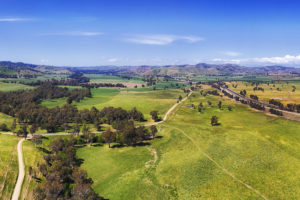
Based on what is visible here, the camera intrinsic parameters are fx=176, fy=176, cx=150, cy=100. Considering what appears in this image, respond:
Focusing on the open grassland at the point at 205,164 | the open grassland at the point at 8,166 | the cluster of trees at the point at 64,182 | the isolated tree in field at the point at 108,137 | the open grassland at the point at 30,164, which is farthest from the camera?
the isolated tree in field at the point at 108,137

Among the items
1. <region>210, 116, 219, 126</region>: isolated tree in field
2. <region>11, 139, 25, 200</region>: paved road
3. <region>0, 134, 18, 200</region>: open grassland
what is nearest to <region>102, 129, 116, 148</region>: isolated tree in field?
<region>11, 139, 25, 200</region>: paved road

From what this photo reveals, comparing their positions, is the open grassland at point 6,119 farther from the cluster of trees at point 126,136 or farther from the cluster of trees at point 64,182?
the cluster of trees at point 126,136

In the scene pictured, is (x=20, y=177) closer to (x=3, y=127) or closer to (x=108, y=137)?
(x=108, y=137)

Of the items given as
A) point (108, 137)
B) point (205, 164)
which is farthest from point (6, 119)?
point (205, 164)

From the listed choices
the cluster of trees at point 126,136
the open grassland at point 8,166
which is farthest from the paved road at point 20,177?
the cluster of trees at point 126,136

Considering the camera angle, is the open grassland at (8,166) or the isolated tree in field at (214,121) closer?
the open grassland at (8,166)

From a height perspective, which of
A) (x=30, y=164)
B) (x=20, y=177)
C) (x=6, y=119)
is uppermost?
(x=6, y=119)

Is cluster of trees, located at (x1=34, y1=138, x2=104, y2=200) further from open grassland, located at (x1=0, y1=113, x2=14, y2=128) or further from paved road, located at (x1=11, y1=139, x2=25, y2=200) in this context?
open grassland, located at (x1=0, y1=113, x2=14, y2=128)
